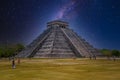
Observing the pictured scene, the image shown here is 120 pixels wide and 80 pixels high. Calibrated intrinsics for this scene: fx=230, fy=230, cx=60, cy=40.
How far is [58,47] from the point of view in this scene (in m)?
104

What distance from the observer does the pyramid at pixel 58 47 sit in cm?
10119

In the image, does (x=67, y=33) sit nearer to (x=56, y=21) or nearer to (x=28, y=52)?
(x=56, y=21)

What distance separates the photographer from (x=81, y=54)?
338 feet

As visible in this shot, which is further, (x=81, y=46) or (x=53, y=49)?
(x=81, y=46)

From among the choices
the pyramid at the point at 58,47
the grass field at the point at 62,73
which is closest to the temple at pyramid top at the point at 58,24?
the pyramid at the point at 58,47

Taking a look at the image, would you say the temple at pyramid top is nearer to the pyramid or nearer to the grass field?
the pyramid

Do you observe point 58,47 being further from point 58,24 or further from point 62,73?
point 62,73

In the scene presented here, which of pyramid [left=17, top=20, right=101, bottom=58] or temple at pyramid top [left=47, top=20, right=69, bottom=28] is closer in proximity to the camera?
pyramid [left=17, top=20, right=101, bottom=58]

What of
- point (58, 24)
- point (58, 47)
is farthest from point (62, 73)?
point (58, 24)

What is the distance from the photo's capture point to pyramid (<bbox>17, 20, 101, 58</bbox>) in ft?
332

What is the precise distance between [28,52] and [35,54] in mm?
5116

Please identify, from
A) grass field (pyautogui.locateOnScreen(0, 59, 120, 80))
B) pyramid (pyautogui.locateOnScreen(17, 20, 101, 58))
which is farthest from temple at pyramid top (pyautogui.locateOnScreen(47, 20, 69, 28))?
grass field (pyautogui.locateOnScreen(0, 59, 120, 80))

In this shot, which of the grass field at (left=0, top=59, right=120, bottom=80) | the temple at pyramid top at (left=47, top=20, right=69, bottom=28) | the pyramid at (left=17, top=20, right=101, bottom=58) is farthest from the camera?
the temple at pyramid top at (left=47, top=20, right=69, bottom=28)

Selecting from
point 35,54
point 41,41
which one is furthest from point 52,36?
point 35,54
